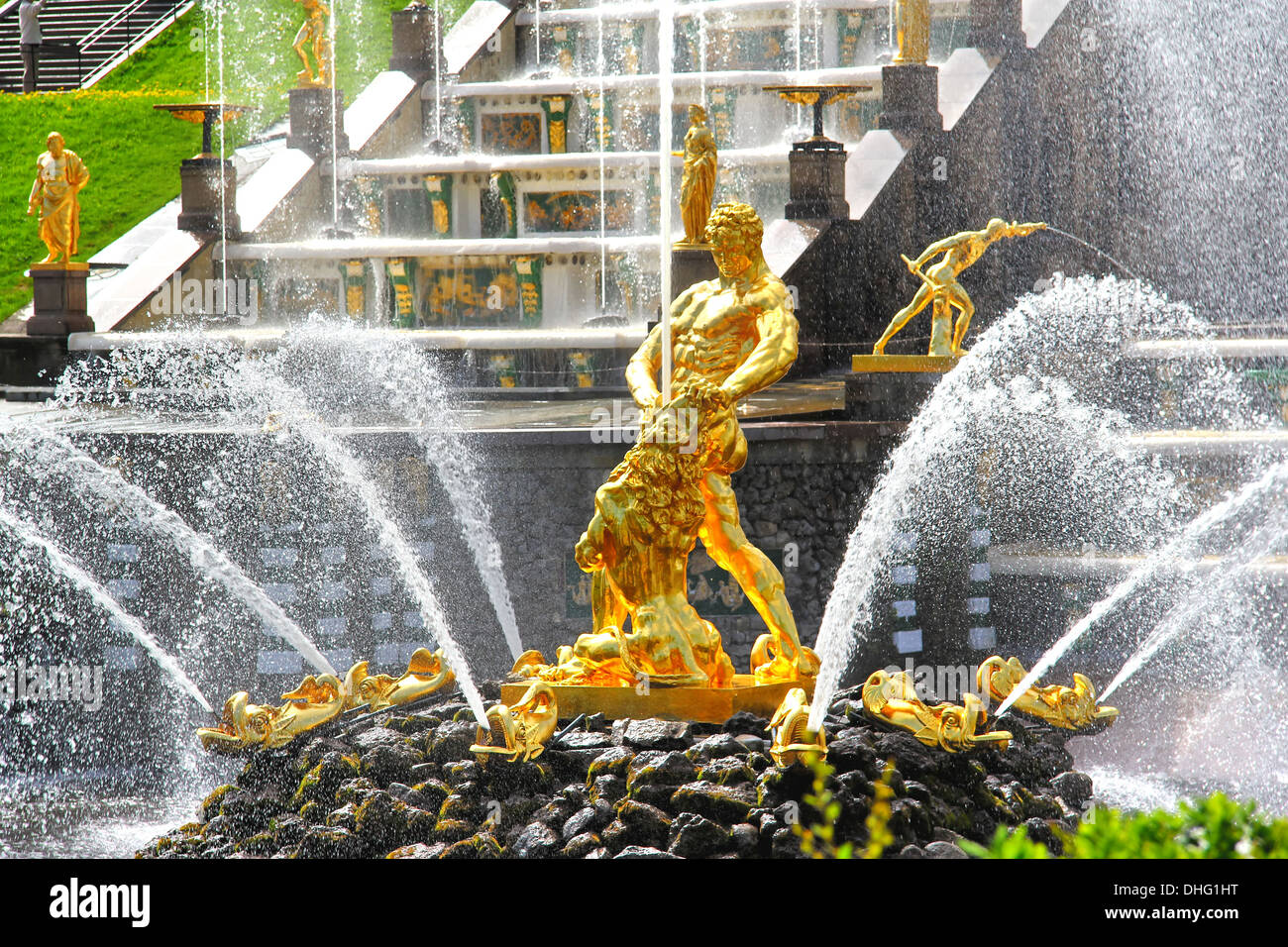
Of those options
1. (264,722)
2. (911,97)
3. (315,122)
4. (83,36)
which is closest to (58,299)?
(315,122)

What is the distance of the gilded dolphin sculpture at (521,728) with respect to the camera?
632cm

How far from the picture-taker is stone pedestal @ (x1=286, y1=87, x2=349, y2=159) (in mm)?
17828

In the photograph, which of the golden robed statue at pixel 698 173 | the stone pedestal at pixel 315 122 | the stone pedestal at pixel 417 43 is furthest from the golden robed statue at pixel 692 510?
the stone pedestal at pixel 417 43

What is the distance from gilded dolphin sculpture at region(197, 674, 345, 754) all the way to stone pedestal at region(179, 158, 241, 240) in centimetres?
1006

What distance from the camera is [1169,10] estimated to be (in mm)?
19922

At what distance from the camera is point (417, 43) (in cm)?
1942

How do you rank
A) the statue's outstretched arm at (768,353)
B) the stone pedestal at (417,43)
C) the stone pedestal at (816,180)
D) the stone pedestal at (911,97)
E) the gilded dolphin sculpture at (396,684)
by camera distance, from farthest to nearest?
the stone pedestal at (417,43) → the stone pedestal at (911,97) → the stone pedestal at (816,180) → the gilded dolphin sculpture at (396,684) → the statue's outstretched arm at (768,353)

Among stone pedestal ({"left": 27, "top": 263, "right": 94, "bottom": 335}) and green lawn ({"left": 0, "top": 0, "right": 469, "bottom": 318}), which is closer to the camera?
stone pedestal ({"left": 27, "top": 263, "right": 94, "bottom": 335})

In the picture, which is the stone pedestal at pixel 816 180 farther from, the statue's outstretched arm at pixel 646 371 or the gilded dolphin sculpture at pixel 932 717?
the gilded dolphin sculpture at pixel 932 717

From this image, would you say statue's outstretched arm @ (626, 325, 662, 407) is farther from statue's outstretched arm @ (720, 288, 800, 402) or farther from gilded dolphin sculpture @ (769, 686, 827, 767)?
gilded dolphin sculpture @ (769, 686, 827, 767)

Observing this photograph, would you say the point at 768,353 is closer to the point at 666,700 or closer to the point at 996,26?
the point at 666,700

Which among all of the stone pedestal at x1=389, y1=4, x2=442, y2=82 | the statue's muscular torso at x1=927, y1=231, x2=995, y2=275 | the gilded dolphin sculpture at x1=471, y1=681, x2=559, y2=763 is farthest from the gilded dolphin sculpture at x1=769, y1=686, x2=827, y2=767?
the stone pedestal at x1=389, y1=4, x2=442, y2=82

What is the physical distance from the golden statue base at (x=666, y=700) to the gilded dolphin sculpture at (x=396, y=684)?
2.32ft
